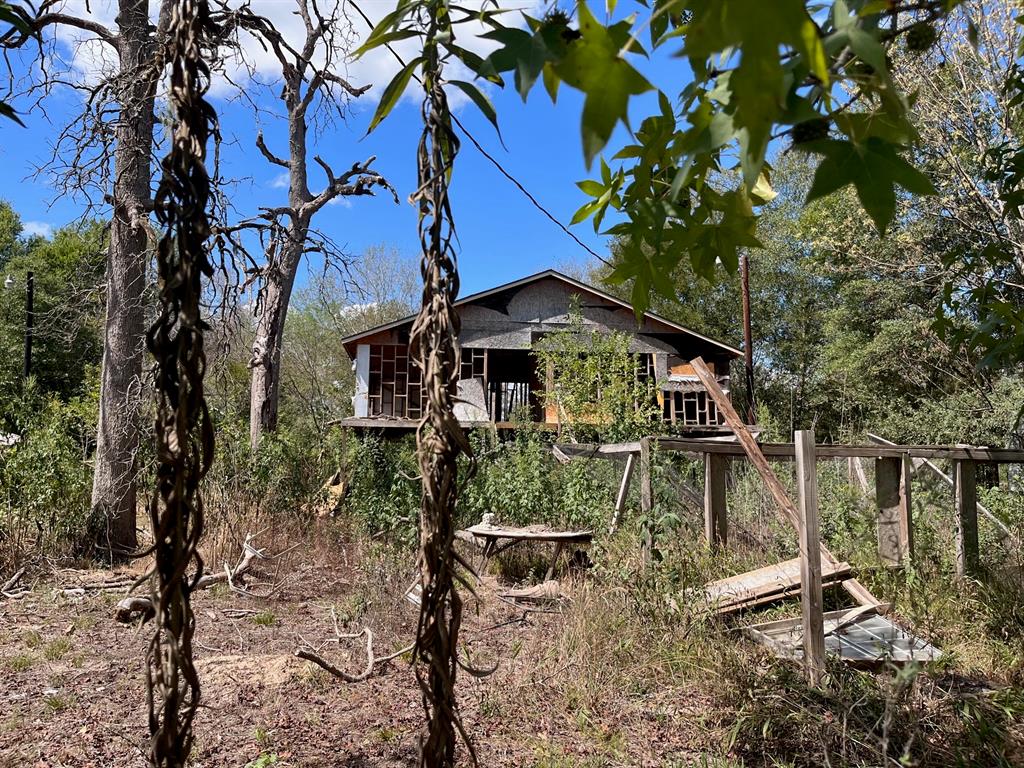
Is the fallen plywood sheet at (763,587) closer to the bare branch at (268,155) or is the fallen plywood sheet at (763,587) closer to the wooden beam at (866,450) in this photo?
the wooden beam at (866,450)

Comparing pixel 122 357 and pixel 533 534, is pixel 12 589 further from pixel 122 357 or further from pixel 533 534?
pixel 533 534

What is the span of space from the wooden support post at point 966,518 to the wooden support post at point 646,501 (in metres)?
2.63

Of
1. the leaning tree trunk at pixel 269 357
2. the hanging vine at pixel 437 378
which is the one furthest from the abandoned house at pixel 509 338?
the hanging vine at pixel 437 378

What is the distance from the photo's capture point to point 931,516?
7.64 metres

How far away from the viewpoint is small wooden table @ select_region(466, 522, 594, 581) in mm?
7105

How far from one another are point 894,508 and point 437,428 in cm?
667

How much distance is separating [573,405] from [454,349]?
37.0ft

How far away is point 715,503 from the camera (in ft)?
22.7

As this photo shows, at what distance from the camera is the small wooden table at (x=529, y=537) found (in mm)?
7105

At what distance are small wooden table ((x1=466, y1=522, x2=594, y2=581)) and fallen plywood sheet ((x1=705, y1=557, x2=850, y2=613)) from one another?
6.40 ft

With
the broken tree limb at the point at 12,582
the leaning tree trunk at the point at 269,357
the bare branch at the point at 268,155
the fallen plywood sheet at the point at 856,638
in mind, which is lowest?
the fallen plywood sheet at the point at 856,638

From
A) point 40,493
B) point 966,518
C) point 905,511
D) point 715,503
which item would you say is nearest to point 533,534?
point 715,503

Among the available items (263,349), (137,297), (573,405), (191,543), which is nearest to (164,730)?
(191,543)

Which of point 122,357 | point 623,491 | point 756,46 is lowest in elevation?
point 623,491
